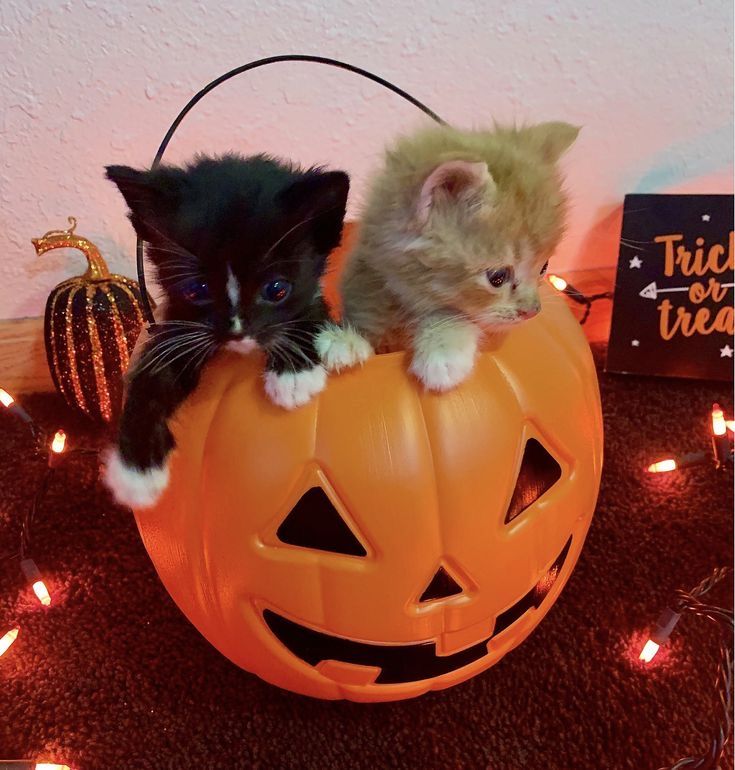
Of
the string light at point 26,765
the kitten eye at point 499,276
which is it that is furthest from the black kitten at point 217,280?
the string light at point 26,765

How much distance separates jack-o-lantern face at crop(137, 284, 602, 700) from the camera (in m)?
0.62

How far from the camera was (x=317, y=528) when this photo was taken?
64 centimetres

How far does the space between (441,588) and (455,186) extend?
1.31 ft

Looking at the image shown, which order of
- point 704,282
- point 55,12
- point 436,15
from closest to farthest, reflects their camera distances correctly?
point 55,12
point 436,15
point 704,282

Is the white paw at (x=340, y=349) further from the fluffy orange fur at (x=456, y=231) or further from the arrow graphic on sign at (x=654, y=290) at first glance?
the arrow graphic on sign at (x=654, y=290)

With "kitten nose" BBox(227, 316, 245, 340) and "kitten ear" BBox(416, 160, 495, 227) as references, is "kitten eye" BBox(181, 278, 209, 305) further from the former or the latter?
"kitten ear" BBox(416, 160, 495, 227)

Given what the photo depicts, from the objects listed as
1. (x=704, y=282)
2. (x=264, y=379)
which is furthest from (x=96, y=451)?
(x=704, y=282)

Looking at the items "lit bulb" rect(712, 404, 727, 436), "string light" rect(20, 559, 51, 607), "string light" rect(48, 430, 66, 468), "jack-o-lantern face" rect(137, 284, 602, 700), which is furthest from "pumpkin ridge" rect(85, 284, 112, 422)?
"lit bulb" rect(712, 404, 727, 436)

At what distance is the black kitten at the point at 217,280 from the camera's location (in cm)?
59

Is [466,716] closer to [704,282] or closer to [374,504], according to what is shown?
[374,504]

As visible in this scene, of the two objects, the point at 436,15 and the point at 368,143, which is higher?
the point at 436,15

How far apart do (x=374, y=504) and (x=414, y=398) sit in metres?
0.11

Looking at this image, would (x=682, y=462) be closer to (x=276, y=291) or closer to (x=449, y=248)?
(x=449, y=248)

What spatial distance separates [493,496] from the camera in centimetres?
64
